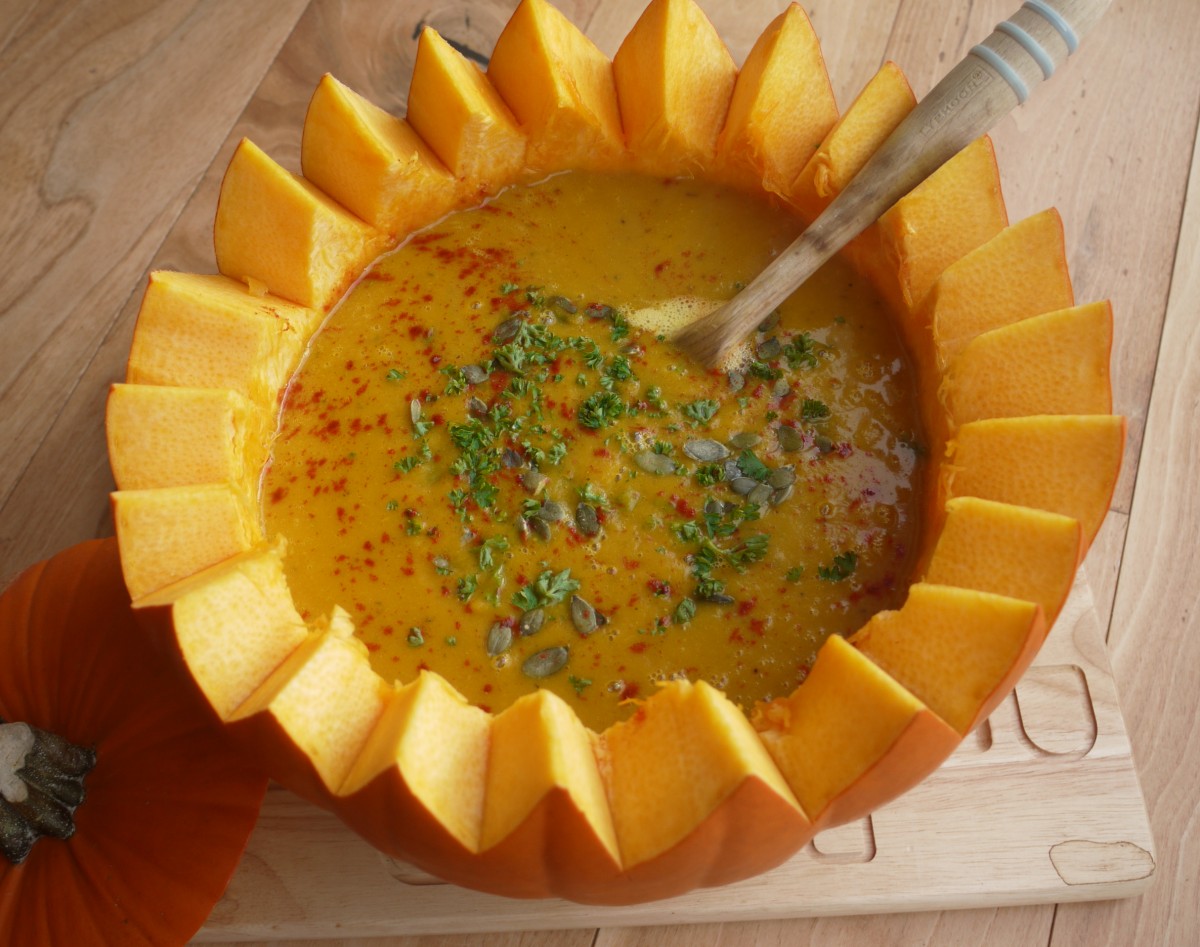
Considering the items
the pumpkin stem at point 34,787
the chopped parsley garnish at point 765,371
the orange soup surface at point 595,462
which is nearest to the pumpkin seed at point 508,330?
the orange soup surface at point 595,462

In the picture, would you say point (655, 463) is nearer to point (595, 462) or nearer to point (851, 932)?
point (595, 462)

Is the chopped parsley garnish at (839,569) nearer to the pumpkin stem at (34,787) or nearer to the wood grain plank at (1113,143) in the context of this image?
the wood grain plank at (1113,143)

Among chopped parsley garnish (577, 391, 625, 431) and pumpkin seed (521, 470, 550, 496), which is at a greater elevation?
chopped parsley garnish (577, 391, 625, 431)

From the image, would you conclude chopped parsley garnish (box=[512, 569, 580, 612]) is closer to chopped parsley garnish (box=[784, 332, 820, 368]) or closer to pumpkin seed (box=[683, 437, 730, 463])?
pumpkin seed (box=[683, 437, 730, 463])

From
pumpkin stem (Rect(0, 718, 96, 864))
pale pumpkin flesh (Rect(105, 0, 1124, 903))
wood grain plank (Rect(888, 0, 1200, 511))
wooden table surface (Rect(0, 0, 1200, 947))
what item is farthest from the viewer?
wood grain plank (Rect(888, 0, 1200, 511))

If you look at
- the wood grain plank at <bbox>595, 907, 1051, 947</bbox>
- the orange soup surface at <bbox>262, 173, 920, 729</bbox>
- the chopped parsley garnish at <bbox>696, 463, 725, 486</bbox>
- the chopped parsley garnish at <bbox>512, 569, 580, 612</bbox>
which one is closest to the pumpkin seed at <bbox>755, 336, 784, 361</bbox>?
the orange soup surface at <bbox>262, 173, 920, 729</bbox>

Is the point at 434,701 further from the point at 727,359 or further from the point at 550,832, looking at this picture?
the point at 727,359

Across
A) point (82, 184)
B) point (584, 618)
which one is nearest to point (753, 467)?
point (584, 618)

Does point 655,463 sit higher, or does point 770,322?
point 770,322
